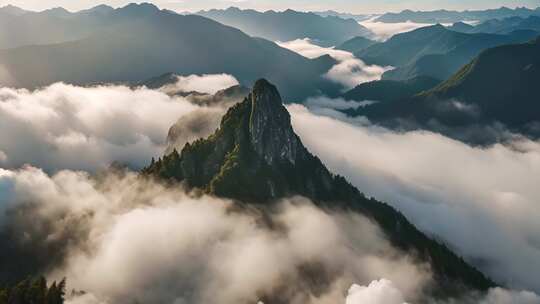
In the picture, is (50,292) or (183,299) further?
(183,299)

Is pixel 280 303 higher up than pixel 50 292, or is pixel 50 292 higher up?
pixel 280 303

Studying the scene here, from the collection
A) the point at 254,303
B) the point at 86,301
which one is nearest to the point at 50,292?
the point at 86,301

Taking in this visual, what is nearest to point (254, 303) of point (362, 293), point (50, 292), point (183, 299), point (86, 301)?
point (183, 299)

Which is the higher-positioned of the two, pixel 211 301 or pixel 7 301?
pixel 211 301

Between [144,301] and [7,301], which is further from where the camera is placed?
[144,301]

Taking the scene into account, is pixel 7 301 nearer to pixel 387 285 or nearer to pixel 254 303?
pixel 254 303

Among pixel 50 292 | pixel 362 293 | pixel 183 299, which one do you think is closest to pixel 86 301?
pixel 183 299

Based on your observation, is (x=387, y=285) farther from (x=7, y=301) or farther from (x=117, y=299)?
(x=7, y=301)
